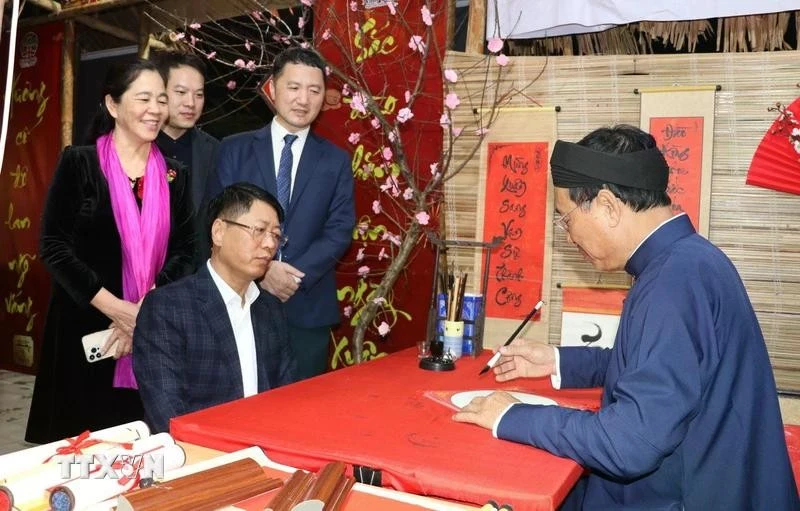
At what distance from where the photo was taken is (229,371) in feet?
6.74

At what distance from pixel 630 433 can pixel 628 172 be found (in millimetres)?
515

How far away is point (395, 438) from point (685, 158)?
1907 millimetres

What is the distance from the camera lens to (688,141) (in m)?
2.78

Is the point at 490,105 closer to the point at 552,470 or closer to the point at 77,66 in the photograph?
the point at 552,470

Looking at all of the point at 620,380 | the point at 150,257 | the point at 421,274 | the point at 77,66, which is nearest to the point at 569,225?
the point at 620,380

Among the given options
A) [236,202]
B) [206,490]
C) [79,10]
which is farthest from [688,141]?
[79,10]

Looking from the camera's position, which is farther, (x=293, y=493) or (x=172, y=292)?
(x=172, y=292)

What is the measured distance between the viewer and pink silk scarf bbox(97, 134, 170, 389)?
2717 millimetres

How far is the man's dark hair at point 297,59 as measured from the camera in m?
2.99

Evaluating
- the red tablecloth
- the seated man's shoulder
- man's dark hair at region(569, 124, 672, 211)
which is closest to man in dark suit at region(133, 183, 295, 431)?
the seated man's shoulder

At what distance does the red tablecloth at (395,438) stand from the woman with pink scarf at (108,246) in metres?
1.17

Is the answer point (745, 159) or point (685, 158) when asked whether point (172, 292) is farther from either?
point (745, 159)

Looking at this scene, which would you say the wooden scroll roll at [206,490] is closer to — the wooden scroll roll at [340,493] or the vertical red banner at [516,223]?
the wooden scroll roll at [340,493]

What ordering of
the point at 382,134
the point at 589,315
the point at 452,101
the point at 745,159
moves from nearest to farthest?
the point at 745,159 < the point at 589,315 < the point at 452,101 < the point at 382,134
